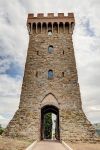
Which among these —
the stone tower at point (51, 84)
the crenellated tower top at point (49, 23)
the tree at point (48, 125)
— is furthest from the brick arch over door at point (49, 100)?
the tree at point (48, 125)

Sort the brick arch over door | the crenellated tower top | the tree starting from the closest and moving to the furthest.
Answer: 1. the brick arch over door
2. the crenellated tower top
3. the tree

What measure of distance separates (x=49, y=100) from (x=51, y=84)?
197cm

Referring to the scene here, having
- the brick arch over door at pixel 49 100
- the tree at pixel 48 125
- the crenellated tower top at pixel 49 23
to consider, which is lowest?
the brick arch over door at pixel 49 100

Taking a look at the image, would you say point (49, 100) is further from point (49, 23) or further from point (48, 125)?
point (48, 125)

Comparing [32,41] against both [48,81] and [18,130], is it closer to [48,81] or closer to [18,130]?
[48,81]

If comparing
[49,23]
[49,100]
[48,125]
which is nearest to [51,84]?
[49,100]

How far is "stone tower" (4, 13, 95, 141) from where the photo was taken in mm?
27750

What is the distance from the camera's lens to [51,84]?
1180 inches

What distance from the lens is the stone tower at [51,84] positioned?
27.8 m

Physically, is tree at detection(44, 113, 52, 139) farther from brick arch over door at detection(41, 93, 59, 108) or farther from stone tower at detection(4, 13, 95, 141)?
brick arch over door at detection(41, 93, 59, 108)

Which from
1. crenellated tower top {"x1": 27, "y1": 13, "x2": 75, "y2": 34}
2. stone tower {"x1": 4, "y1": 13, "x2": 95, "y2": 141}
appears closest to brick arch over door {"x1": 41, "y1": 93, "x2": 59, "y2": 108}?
stone tower {"x1": 4, "y1": 13, "x2": 95, "y2": 141}

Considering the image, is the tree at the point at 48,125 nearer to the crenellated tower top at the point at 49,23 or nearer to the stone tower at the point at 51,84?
the stone tower at the point at 51,84

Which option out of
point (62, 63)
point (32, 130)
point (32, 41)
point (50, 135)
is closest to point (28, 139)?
point (32, 130)

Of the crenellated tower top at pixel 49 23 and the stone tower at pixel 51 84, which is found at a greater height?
the crenellated tower top at pixel 49 23
